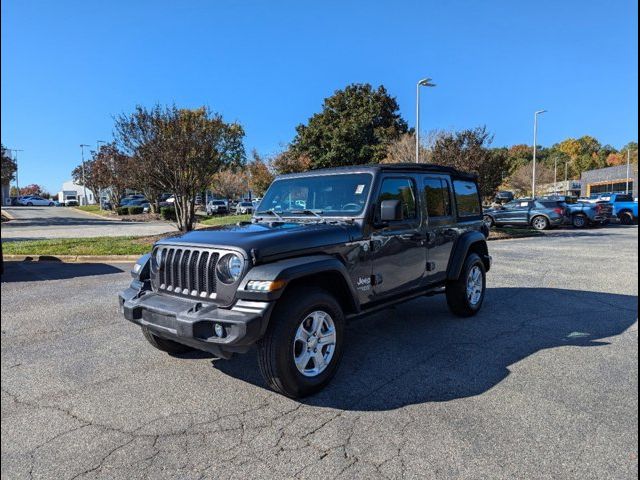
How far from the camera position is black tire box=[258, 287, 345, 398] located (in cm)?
339

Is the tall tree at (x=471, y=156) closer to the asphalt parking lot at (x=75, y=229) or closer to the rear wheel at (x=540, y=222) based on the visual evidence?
the rear wheel at (x=540, y=222)

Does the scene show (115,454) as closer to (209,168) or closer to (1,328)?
(1,328)

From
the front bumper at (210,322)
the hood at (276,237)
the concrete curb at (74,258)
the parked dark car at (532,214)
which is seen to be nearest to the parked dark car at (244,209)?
the parked dark car at (532,214)

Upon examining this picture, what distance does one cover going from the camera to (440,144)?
758 inches

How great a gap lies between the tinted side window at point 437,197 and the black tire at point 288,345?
2.16 metres

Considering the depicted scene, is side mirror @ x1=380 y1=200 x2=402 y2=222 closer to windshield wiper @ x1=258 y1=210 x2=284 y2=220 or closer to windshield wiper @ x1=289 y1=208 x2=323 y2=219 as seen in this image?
windshield wiper @ x1=289 y1=208 x2=323 y2=219

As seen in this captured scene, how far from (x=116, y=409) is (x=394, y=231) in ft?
9.46

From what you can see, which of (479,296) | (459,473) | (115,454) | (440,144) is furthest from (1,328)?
(440,144)

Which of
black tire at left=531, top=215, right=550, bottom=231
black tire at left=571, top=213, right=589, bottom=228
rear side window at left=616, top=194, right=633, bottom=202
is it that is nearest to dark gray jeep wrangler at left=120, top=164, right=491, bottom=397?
black tire at left=531, top=215, right=550, bottom=231

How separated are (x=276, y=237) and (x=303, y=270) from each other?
1.19 feet

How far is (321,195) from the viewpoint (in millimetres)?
4832

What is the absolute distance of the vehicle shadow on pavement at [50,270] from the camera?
29.2 ft

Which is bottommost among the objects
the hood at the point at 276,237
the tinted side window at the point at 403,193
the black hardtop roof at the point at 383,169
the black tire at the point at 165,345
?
the black tire at the point at 165,345

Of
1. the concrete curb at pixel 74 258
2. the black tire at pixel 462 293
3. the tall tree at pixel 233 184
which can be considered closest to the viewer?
the black tire at pixel 462 293
